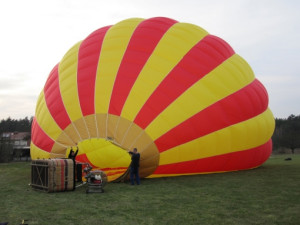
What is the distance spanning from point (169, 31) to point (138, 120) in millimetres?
2674

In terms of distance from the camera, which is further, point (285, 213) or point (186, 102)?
point (186, 102)

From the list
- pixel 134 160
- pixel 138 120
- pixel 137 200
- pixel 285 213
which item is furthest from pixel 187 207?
pixel 138 120

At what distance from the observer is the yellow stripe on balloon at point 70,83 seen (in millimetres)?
7109

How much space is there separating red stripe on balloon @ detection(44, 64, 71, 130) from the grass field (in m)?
1.55

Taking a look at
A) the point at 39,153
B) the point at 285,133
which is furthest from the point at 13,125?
the point at 39,153

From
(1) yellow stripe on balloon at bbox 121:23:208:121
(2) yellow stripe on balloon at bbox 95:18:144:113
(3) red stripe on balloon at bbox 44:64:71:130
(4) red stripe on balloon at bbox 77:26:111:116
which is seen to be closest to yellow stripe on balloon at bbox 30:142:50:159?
(3) red stripe on balloon at bbox 44:64:71:130

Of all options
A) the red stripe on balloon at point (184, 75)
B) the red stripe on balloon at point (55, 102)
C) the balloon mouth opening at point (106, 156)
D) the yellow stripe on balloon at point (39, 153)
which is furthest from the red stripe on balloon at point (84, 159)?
the red stripe on balloon at point (184, 75)

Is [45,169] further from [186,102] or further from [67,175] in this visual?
[186,102]

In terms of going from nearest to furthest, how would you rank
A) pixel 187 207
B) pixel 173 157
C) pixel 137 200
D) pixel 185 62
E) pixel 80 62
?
pixel 187 207 < pixel 137 200 < pixel 173 157 < pixel 185 62 < pixel 80 62

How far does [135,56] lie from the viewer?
7438 millimetres

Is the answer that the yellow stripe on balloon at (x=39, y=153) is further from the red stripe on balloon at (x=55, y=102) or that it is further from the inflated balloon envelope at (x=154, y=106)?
the red stripe on balloon at (x=55, y=102)

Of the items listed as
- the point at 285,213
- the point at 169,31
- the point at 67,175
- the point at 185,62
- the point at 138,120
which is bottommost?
the point at 285,213

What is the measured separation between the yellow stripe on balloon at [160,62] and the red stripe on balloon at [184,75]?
109 millimetres

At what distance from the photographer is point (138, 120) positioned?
669 centimetres
